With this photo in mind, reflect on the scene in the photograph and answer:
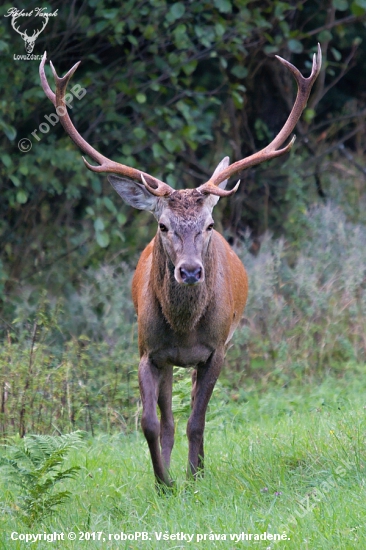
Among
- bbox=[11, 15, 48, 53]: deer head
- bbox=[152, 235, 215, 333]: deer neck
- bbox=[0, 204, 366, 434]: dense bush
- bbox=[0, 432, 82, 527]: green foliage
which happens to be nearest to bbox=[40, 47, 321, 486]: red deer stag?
bbox=[152, 235, 215, 333]: deer neck

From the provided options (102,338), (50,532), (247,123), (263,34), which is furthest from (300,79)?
(247,123)

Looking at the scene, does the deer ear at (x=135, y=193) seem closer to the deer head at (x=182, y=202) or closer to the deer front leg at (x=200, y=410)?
the deer head at (x=182, y=202)

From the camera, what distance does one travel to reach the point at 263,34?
10297 millimetres

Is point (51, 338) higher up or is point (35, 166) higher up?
point (35, 166)

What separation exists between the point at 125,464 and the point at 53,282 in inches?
185

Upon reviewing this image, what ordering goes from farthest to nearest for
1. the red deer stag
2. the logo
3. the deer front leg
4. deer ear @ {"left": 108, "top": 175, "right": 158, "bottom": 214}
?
the logo → deer ear @ {"left": 108, "top": 175, "right": 158, "bottom": 214} → the deer front leg → the red deer stag

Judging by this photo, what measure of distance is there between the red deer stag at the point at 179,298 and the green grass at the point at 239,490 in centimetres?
28

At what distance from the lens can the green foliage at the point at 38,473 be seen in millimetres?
4445

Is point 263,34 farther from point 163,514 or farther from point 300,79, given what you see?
point 163,514

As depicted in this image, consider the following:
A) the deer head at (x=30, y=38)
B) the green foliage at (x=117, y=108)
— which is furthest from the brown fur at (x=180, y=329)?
the deer head at (x=30, y=38)

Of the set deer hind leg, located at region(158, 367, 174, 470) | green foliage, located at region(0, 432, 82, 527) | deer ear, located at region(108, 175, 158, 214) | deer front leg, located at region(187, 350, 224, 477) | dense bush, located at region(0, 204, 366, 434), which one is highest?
deer ear, located at region(108, 175, 158, 214)

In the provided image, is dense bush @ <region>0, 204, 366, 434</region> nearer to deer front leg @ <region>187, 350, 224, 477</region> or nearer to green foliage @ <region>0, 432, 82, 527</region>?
deer front leg @ <region>187, 350, 224, 477</region>

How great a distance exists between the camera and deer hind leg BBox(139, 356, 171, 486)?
504cm

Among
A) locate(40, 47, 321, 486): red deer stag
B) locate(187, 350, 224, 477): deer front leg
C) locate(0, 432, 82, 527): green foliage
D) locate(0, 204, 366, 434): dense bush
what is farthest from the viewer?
locate(0, 204, 366, 434): dense bush
